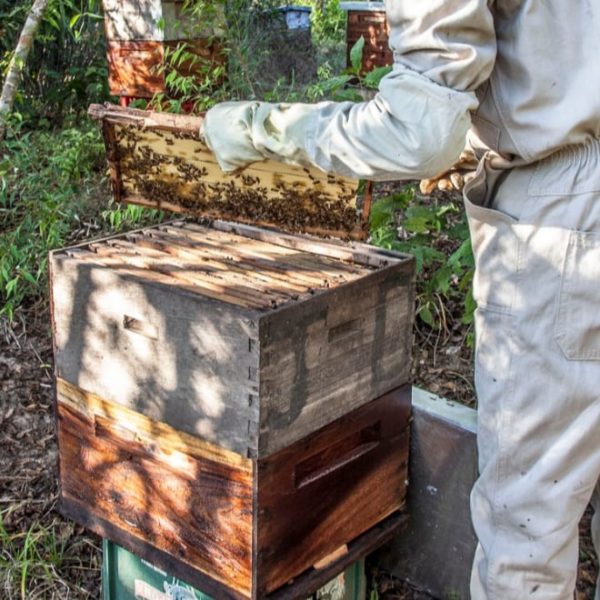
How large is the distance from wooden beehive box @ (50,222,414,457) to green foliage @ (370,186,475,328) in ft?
2.30

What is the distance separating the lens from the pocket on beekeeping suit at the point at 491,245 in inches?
70.9

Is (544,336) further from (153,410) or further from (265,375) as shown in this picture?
(153,410)

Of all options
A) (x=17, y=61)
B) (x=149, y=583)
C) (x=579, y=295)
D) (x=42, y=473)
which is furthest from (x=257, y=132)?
(x=17, y=61)

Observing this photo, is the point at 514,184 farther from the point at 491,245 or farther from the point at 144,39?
the point at 144,39

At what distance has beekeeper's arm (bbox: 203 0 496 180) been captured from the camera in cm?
159

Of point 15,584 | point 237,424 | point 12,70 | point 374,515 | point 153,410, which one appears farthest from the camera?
point 12,70

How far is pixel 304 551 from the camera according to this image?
1960mm

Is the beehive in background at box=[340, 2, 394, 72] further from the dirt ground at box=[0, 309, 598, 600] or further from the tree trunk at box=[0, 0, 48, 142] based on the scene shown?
the dirt ground at box=[0, 309, 598, 600]

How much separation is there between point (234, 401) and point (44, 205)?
2.85 metres

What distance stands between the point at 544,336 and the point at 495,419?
211 millimetres

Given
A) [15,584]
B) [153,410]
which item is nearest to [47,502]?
[15,584]

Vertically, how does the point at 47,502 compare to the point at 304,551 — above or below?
below

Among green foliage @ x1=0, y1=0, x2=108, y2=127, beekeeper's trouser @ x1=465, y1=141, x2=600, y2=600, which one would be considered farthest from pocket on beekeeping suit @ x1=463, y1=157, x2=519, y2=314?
green foliage @ x1=0, y1=0, x2=108, y2=127

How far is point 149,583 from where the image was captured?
85.6 inches
